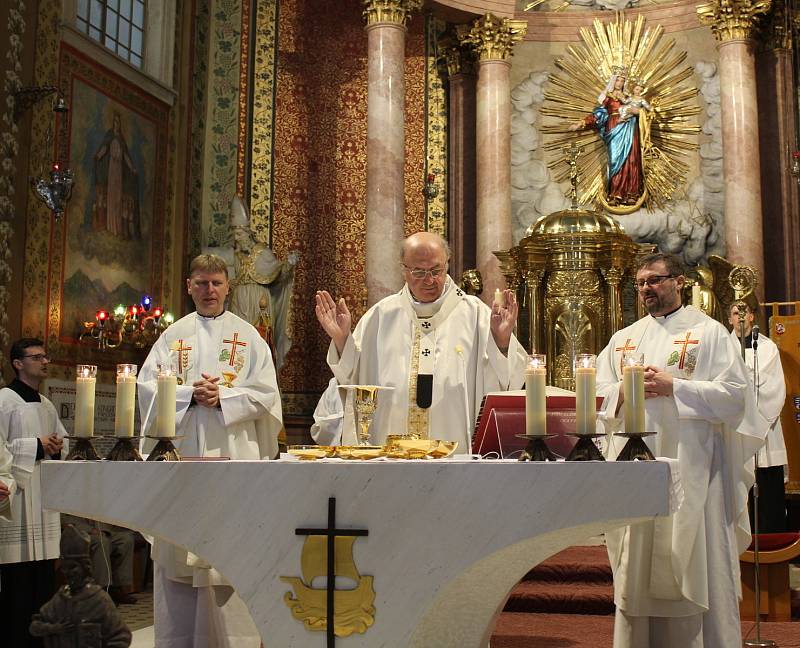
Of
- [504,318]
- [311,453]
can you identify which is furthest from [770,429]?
[311,453]

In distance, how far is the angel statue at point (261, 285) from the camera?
1148 cm

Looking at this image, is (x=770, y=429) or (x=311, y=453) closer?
(x=311, y=453)

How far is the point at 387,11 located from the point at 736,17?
408 centimetres

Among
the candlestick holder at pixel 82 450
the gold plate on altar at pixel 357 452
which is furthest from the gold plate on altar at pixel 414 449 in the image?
the candlestick holder at pixel 82 450

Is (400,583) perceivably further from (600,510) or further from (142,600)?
(142,600)

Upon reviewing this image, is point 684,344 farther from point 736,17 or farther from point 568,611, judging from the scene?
point 736,17

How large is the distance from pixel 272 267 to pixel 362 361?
289 inches

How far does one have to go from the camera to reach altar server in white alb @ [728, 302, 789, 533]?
299 inches

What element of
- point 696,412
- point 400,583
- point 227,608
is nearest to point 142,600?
point 227,608

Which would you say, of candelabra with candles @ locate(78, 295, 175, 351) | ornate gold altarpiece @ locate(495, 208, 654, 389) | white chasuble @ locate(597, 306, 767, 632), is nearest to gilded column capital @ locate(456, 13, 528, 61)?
ornate gold altarpiece @ locate(495, 208, 654, 389)

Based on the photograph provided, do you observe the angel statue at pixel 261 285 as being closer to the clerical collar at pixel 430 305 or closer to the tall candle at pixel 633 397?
the clerical collar at pixel 430 305

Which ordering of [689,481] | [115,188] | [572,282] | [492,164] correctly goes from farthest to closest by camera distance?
[492,164] < [572,282] < [115,188] < [689,481]

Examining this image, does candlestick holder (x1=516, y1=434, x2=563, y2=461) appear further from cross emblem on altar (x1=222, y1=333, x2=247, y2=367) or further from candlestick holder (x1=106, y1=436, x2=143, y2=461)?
cross emblem on altar (x1=222, y1=333, x2=247, y2=367)

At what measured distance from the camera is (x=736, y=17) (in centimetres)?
1222
